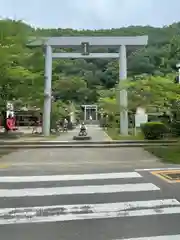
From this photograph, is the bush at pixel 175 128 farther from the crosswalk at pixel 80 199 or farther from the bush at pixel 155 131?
the crosswalk at pixel 80 199

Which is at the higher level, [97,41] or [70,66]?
[70,66]

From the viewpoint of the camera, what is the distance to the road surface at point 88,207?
4.19 m

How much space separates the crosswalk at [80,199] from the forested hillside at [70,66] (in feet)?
24.1

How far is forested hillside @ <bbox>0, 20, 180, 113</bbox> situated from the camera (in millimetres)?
14469

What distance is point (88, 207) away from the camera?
5.19 metres

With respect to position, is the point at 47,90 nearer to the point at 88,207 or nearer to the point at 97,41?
the point at 97,41

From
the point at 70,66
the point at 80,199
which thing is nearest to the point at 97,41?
the point at 80,199

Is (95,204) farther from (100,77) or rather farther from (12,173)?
(100,77)

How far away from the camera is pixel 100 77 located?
66750 millimetres

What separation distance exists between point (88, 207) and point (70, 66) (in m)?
55.1

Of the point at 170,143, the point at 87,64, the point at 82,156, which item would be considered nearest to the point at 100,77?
the point at 87,64

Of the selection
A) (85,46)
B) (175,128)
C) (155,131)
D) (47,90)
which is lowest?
(155,131)

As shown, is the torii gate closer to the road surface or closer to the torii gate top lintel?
the torii gate top lintel

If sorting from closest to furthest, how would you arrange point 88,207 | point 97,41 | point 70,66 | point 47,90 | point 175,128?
point 88,207, point 175,128, point 97,41, point 47,90, point 70,66
